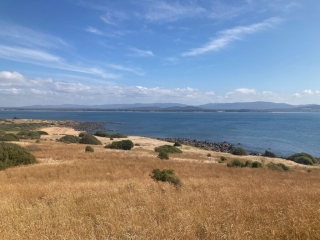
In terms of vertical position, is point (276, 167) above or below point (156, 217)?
below

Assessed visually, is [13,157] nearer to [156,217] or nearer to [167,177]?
[167,177]

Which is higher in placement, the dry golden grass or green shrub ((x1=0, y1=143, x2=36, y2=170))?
the dry golden grass

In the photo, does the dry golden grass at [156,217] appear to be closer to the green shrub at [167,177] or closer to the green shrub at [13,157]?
the green shrub at [167,177]

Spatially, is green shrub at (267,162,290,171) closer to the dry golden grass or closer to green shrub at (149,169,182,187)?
green shrub at (149,169,182,187)

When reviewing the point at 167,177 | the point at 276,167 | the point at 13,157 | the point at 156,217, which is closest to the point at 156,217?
the point at 156,217

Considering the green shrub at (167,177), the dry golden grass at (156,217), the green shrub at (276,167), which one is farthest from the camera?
the green shrub at (276,167)

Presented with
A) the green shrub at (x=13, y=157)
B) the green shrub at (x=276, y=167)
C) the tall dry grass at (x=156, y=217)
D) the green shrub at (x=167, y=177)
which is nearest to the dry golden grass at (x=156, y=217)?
the tall dry grass at (x=156, y=217)

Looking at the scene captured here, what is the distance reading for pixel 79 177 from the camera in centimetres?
1336

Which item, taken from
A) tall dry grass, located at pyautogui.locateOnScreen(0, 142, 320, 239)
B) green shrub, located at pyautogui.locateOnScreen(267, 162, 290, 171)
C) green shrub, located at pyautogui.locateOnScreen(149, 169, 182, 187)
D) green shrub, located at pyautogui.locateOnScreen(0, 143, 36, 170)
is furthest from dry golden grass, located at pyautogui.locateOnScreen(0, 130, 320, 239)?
green shrub, located at pyautogui.locateOnScreen(267, 162, 290, 171)

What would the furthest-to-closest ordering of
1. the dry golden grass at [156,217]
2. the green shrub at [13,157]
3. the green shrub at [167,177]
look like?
1. the green shrub at [13,157]
2. the green shrub at [167,177]
3. the dry golden grass at [156,217]

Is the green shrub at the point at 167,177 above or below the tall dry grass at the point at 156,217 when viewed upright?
below

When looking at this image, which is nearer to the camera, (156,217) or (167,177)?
(156,217)

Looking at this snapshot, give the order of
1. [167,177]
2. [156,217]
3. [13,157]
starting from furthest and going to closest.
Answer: [13,157], [167,177], [156,217]

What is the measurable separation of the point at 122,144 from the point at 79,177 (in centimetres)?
2824
